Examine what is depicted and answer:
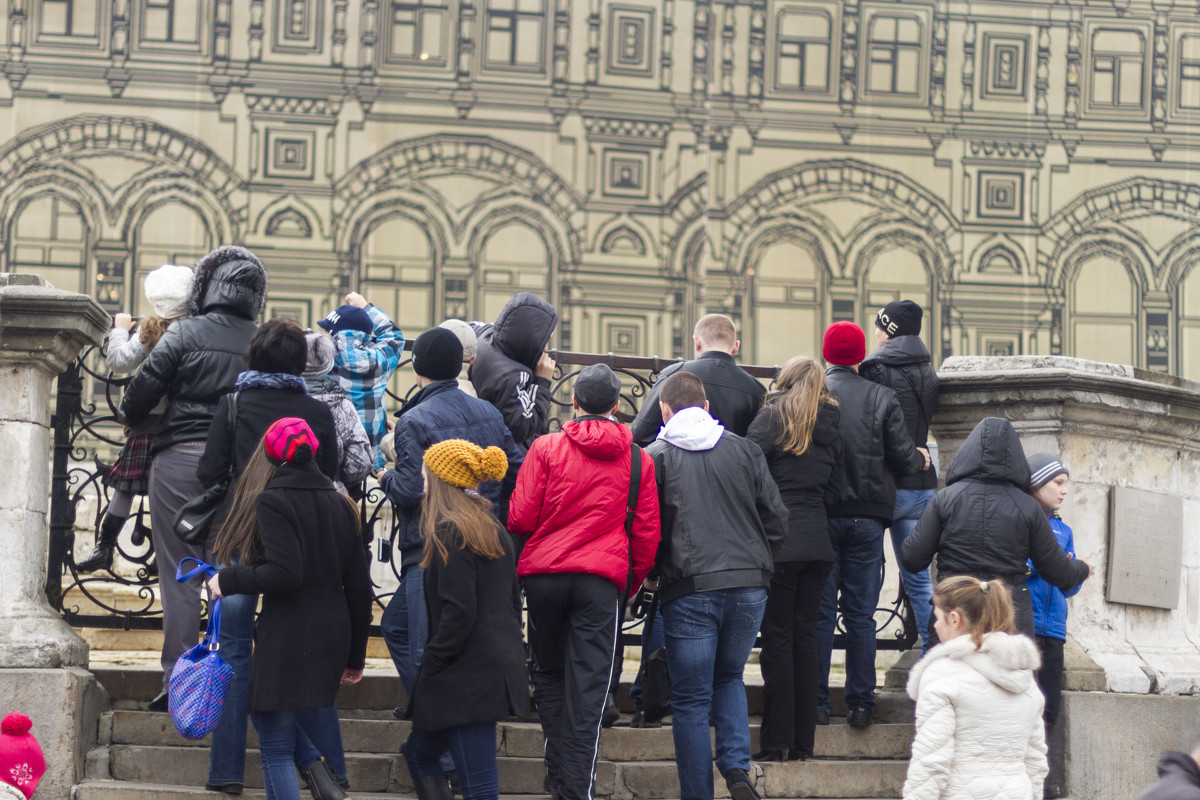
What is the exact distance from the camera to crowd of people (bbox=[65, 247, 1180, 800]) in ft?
14.4

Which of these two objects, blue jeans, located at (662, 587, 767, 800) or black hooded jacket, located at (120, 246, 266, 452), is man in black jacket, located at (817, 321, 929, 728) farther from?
black hooded jacket, located at (120, 246, 266, 452)

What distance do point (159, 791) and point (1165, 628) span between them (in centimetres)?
397

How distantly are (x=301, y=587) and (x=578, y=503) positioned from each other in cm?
85

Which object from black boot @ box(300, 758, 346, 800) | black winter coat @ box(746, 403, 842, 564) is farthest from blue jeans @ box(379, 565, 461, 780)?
black winter coat @ box(746, 403, 842, 564)

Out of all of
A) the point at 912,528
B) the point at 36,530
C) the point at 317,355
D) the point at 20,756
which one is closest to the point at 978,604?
the point at 912,528

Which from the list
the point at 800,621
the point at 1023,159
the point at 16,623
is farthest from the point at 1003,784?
the point at 1023,159

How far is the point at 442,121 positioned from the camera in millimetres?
12711

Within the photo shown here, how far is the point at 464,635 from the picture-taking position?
4387mm

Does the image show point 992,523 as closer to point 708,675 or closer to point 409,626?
point 708,675

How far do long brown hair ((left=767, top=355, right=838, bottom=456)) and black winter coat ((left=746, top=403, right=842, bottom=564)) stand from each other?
0.02 metres

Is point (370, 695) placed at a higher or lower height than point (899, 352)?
lower

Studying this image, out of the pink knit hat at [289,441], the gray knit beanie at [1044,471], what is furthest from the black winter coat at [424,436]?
the gray knit beanie at [1044,471]

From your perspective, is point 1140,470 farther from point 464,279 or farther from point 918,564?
point 464,279

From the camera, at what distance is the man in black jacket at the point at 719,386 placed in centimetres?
544
